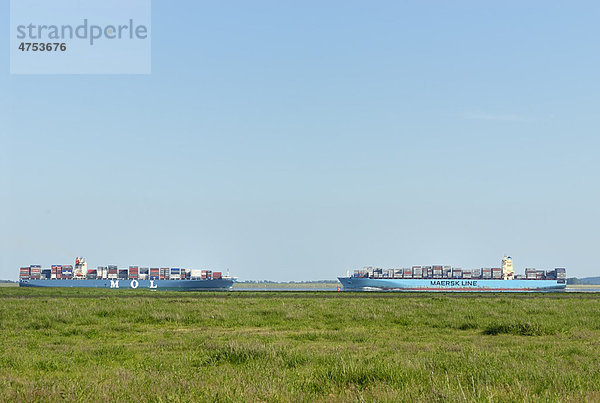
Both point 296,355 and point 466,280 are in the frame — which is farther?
point 466,280

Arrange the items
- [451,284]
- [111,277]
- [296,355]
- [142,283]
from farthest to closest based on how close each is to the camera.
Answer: [111,277] → [451,284] → [142,283] → [296,355]

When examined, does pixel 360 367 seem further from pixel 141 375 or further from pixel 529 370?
pixel 141 375

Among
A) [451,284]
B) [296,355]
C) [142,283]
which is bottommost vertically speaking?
[451,284]

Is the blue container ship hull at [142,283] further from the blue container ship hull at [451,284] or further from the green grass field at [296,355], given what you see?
the green grass field at [296,355]

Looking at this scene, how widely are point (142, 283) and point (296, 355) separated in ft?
542

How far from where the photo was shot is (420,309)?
121 feet

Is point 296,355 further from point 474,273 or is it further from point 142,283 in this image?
point 474,273

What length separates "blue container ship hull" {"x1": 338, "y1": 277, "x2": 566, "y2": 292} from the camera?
165m

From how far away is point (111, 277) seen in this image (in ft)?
→ 605

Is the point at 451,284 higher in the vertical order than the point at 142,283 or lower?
lower

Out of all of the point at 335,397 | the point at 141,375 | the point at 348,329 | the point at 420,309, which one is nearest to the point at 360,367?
the point at 335,397

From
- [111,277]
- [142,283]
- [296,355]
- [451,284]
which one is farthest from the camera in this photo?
[111,277]

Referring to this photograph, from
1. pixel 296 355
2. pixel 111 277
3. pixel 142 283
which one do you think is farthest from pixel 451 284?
pixel 296 355

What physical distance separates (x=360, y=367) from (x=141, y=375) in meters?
4.90
